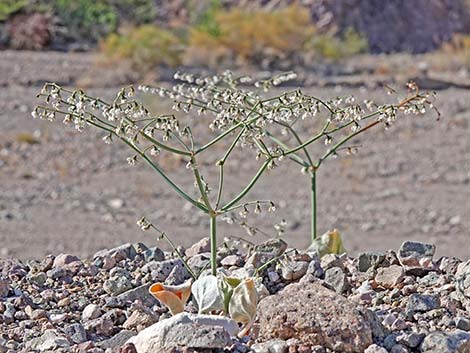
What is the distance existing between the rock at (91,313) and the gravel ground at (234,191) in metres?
4.89

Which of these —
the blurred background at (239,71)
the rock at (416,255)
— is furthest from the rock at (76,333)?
the blurred background at (239,71)

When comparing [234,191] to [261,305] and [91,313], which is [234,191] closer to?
[91,313]

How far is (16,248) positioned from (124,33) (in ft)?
28.3

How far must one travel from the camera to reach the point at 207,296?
263 centimetres

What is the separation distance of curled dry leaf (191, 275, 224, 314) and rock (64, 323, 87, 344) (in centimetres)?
29

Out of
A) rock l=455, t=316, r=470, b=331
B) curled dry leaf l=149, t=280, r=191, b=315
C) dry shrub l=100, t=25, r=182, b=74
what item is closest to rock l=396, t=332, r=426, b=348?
rock l=455, t=316, r=470, b=331

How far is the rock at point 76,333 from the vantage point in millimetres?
2539

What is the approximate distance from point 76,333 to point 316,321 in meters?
0.61

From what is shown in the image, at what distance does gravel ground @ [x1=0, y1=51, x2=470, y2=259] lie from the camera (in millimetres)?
8086

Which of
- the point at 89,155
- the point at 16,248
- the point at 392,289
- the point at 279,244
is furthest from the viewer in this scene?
the point at 89,155

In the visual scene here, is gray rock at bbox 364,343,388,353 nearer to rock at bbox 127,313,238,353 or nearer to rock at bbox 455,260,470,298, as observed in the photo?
rock at bbox 127,313,238,353

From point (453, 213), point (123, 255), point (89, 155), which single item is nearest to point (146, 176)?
point (89, 155)

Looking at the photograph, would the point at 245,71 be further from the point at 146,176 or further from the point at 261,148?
the point at 261,148

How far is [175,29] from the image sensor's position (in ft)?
56.3
